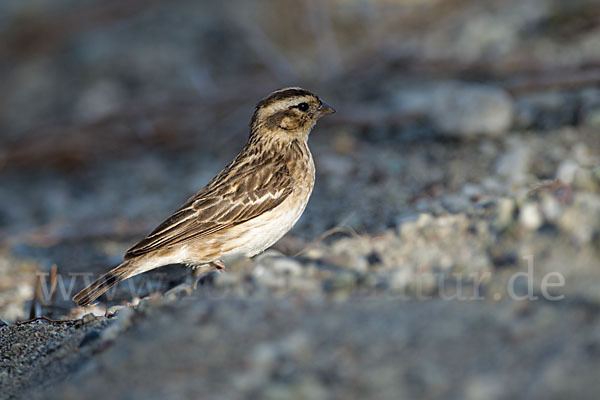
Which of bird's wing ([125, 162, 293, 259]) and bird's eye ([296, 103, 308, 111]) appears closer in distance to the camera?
bird's wing ([125, 162, 293, 259])

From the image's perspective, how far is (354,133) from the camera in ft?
27.6

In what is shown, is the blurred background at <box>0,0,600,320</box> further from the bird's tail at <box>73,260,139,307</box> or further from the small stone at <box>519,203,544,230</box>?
the small stone at <box>519,203,544,230</box>

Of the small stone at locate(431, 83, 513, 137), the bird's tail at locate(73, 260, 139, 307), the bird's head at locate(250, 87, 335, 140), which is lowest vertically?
the bird's tail at locate(73, 260, 139, 307)

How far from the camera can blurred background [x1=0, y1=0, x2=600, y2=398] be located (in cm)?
416

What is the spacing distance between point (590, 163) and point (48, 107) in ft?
33.7

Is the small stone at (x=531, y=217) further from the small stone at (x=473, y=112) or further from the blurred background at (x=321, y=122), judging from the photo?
the small stone at (x=473, y=112)

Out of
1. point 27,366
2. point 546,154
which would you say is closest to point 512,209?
point 27,366

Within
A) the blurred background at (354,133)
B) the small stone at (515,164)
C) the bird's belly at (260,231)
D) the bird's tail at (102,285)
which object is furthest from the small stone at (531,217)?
the bird's tail at (102,285)

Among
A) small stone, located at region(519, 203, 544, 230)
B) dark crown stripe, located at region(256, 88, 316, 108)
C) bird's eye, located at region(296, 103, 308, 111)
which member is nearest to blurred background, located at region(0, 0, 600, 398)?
small stone, located at region(519, 203, 544, 230)

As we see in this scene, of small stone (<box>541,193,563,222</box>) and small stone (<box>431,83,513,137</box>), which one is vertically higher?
small stone (<box>431,83,513,137</box>)

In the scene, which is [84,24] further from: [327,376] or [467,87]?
[327,376]

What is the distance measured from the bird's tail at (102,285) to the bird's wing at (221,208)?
101 millimetres

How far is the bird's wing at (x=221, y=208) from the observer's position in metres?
5.19

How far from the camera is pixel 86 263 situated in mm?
6430
